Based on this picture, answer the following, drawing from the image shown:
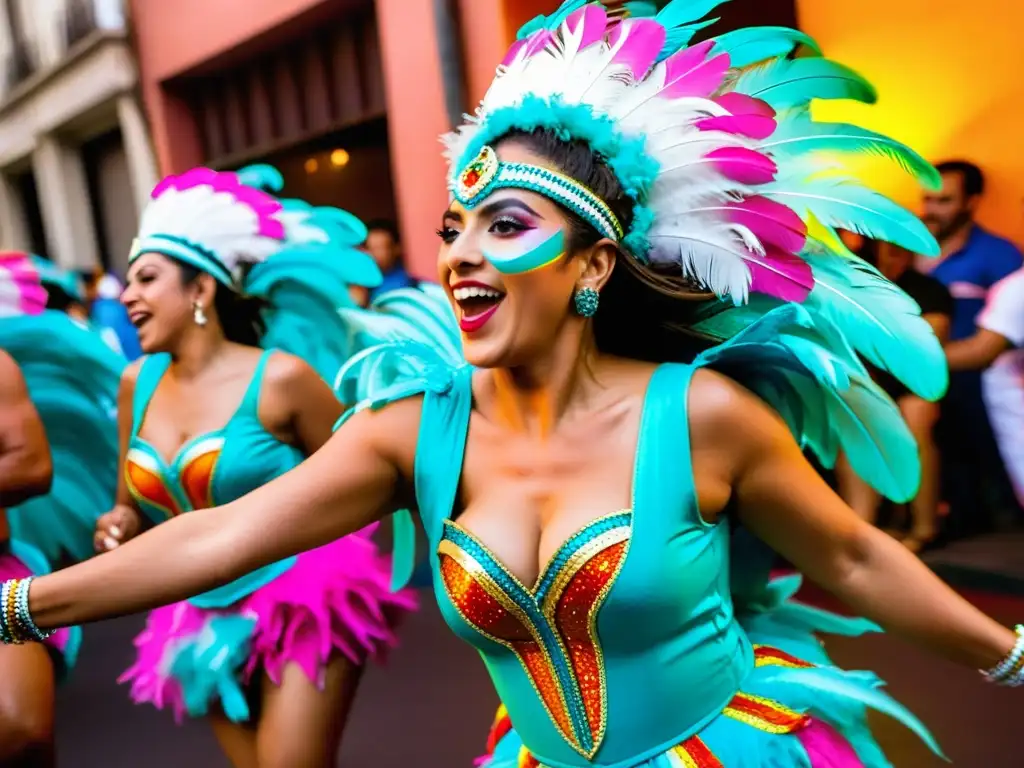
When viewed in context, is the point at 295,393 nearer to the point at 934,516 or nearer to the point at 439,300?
the point at 439,300

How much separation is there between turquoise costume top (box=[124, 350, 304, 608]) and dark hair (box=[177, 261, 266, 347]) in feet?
0.83

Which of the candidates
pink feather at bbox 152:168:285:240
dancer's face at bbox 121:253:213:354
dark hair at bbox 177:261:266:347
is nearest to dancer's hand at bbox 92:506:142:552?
dancer's face at bbox 121:253:213:354

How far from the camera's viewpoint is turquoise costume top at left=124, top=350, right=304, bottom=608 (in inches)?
77.9

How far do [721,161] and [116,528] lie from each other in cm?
153

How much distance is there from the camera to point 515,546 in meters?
1.10

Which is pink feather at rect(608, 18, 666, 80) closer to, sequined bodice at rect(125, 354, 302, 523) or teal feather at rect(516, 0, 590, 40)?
teal feather at rect(516, 0, 590, 40)

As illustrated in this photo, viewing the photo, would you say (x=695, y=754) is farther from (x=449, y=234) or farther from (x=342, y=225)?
(x=342, y=225)

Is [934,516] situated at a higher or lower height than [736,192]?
lower

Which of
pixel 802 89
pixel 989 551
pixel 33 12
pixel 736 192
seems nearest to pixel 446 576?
pixel 736 192

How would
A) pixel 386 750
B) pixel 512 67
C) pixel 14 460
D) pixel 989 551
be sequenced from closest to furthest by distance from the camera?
1. pixel 512 67
2. pixel 14 460
3. pixel 386 750
4. pixel 989 551

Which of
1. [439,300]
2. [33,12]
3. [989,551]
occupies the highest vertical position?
[33,12]

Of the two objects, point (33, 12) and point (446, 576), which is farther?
point (33, 12)

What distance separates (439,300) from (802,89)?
2.05 feet

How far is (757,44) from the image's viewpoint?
1.19m
